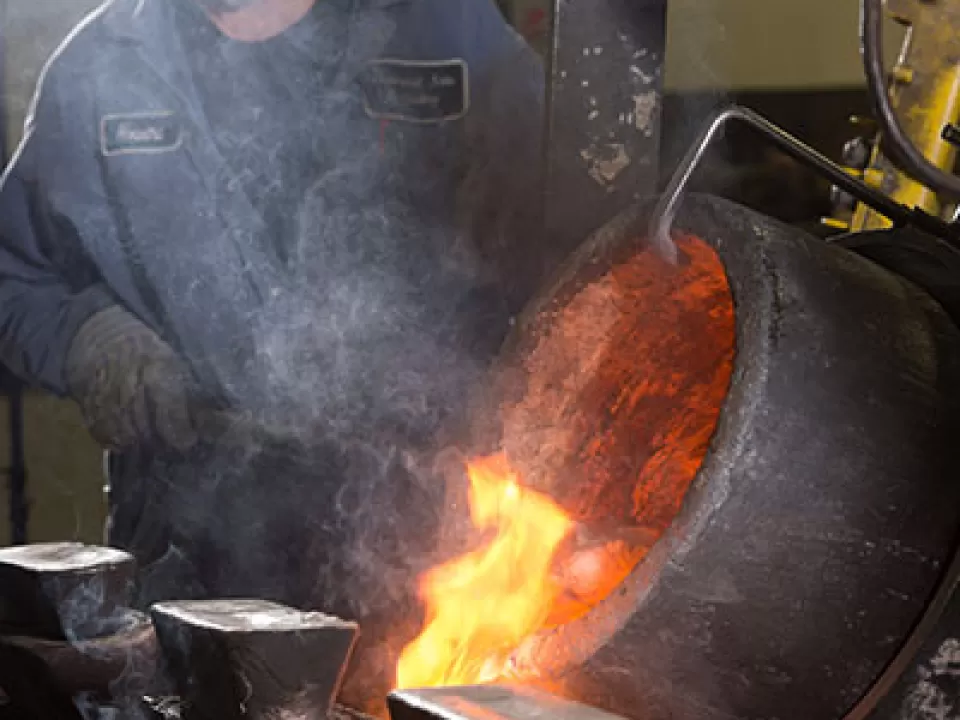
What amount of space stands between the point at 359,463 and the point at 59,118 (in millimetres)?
1144

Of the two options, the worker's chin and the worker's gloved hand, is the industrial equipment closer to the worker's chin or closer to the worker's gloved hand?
the worker's gloved hand

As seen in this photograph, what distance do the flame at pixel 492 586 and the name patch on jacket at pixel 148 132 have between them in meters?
1.47

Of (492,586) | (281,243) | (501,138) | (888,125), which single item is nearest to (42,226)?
(281,243)

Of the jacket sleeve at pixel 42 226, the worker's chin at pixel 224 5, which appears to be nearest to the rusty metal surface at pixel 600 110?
the worker's chin at pixel 224 5

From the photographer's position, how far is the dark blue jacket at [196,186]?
3.13 metres

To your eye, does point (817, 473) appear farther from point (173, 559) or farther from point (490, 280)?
point (173, 559)

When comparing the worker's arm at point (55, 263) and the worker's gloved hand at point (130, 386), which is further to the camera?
the worker's arm at point (55, 263)

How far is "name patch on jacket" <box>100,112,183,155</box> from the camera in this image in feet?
10.3

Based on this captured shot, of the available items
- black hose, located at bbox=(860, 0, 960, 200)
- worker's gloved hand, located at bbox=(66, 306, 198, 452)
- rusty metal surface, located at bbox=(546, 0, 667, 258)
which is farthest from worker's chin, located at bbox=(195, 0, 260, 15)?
black hose, located at bbox=(860, 0, 960, 200)

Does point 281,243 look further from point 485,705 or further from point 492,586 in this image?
point 485,705

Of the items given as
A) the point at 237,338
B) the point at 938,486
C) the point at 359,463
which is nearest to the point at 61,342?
the point at 237,338

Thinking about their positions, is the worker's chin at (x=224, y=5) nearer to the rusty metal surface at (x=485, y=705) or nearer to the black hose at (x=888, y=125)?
the black hose at (x=888, y=125)

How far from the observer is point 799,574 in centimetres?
150

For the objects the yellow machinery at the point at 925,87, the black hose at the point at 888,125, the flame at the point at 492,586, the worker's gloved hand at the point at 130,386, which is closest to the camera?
the black hose at the point at 888,125
